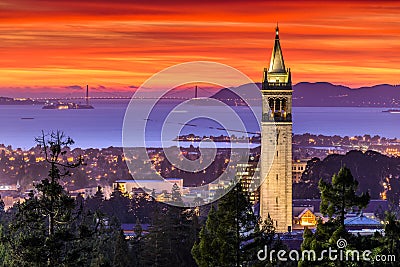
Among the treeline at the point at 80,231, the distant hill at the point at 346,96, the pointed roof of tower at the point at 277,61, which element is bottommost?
the treeline at the point at 80,231

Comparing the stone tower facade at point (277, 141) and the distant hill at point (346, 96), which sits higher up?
the distant hill at point (346, 96)

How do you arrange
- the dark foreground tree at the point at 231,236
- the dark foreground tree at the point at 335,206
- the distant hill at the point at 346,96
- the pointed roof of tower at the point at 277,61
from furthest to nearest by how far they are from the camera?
the distant hill at the point at 346,96, the pointed roof of tower at the point at 277,61, the dark foreground tree at the point at 231,236, the dark foreground tree at the point at 335,206

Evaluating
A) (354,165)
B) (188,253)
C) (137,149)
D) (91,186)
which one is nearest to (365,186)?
(354,165)

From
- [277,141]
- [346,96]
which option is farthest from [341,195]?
[346,96]

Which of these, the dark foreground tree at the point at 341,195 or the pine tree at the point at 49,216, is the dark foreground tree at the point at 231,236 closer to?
the dark foreground tree at the point at 341,195

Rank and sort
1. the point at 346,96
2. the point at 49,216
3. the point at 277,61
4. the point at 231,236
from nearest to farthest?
the point at 49,216
the point at 231,236
the point at 277,61
the point at 346,96

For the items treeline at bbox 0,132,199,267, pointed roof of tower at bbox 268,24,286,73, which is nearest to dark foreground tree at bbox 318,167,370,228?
treeline at bbox 0,132,199,267

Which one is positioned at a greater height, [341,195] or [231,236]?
[341,195]

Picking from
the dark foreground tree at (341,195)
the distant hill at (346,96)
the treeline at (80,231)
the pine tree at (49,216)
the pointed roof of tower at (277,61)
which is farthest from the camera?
the distant hill at (346,96)

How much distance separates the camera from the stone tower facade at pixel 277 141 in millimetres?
43688

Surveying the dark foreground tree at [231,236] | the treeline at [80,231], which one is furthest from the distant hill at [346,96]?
the dark foreground tree at [231,236]

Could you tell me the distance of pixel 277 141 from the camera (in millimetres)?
44219

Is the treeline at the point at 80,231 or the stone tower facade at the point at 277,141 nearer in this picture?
the treeline at the point at 80,231

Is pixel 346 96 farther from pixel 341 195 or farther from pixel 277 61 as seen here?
pixel 341 195
